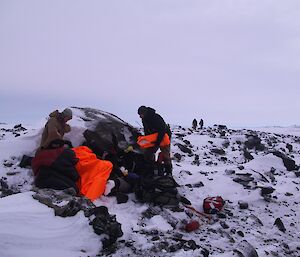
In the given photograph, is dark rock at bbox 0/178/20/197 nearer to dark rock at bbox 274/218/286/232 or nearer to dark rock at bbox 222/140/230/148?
dark rock at bbox 274/218/286/232

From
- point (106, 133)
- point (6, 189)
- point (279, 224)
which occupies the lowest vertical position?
point (279, 224)

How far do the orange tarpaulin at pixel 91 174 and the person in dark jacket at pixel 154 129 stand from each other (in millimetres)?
1332

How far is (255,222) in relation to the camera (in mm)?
6523

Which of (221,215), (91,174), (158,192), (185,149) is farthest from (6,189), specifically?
(185,149)

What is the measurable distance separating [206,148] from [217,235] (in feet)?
22.4

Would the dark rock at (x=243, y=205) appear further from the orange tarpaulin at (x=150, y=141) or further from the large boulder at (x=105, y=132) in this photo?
the large boulder at (x=105, y=132)

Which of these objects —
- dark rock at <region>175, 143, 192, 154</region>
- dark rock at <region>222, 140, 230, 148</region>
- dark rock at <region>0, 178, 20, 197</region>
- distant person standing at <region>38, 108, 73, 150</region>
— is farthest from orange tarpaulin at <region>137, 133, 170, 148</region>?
dark rock at <region>222, 140, 230, 148</region>

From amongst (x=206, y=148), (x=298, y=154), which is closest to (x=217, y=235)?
(x=206, y=148)

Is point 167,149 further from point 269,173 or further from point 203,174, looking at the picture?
point 269,173

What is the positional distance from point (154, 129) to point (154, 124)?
0.36ft

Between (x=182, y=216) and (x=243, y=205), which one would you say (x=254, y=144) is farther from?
(x=182, y=216)

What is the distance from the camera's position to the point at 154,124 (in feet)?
26.1

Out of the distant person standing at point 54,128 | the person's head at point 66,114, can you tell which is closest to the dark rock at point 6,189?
the distant person standing at point 54,128

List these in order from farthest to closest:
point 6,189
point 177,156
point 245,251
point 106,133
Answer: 1. point 177,156
2. point 106,133
3. point 6,189
4. point 245,251
